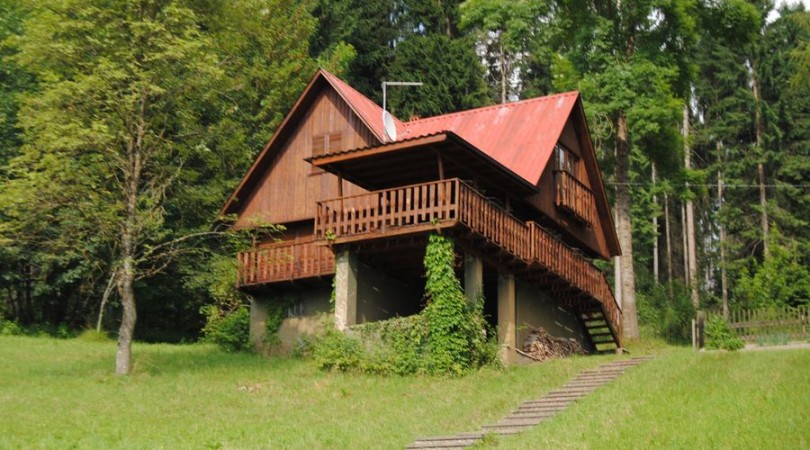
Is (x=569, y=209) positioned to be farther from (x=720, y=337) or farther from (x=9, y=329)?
(x=9, y=329)

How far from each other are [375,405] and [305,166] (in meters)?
13.4

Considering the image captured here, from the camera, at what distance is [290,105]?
4600 cm

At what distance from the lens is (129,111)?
29.9 m

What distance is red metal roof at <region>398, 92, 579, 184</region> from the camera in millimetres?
32531

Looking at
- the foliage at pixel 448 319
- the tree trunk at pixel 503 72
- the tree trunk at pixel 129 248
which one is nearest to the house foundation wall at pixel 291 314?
the tree trunk at pixel 129 248

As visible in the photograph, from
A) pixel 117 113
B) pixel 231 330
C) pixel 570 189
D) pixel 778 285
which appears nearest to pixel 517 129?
pixel 570 189

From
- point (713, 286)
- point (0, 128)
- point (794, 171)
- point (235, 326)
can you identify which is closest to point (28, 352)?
point (235, 326)

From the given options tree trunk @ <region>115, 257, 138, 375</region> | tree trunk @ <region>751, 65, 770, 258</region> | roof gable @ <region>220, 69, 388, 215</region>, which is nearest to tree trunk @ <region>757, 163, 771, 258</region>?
tree trunk @ <region>751, 65, 770, 258</region>

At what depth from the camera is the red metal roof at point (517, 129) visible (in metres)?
32.5

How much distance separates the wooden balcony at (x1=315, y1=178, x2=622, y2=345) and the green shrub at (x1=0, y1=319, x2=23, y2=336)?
562 inches

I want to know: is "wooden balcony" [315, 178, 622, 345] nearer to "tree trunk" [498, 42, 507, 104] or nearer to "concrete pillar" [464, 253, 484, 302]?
"concrete pillar" [464, 253, 484, 302]

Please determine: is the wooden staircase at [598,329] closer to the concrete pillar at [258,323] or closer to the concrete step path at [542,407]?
the concrete step path at [542,407]

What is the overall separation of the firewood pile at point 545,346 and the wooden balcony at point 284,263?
6.13 m

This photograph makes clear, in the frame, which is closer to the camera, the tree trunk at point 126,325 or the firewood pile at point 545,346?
the tree trunk at point 126,325
